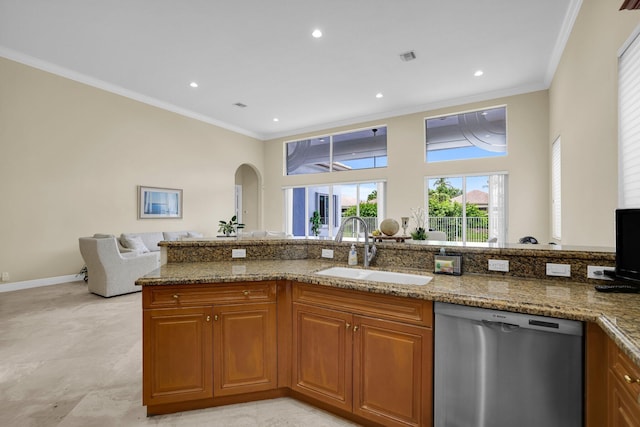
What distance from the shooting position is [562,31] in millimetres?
3822

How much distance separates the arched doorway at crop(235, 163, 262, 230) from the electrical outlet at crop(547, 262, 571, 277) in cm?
782

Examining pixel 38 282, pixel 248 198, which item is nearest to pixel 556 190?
pixel 248 198

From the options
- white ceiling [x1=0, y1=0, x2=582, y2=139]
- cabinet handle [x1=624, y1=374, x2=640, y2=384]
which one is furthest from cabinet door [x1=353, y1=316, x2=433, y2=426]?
white ceiling [x1=0, y1=0, x2=582, y2=139]

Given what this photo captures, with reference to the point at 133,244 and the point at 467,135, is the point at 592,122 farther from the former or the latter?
the point at 133,244

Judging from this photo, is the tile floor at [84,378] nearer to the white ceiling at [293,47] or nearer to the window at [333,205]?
the white ceiling at [293,47]

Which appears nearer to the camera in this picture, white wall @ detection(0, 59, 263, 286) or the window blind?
the window blind

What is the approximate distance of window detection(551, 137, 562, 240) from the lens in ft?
14.7

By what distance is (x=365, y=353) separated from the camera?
1.67m

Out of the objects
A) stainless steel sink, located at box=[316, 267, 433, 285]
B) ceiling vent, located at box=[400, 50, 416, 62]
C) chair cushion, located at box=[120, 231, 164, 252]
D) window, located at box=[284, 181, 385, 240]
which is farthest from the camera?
window, located at box=[284, 181, 385, 240]

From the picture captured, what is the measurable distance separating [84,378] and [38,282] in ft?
12.2

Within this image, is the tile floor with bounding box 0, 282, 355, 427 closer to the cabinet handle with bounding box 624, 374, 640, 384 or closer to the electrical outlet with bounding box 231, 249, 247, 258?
the electrical outlet with bounding box 231, 249, 247, 258

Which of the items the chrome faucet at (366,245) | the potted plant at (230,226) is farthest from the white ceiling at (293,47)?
the chrome faucet at (366,245)

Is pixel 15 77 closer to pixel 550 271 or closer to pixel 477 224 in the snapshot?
pixel 550 271

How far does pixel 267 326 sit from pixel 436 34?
162 inches
